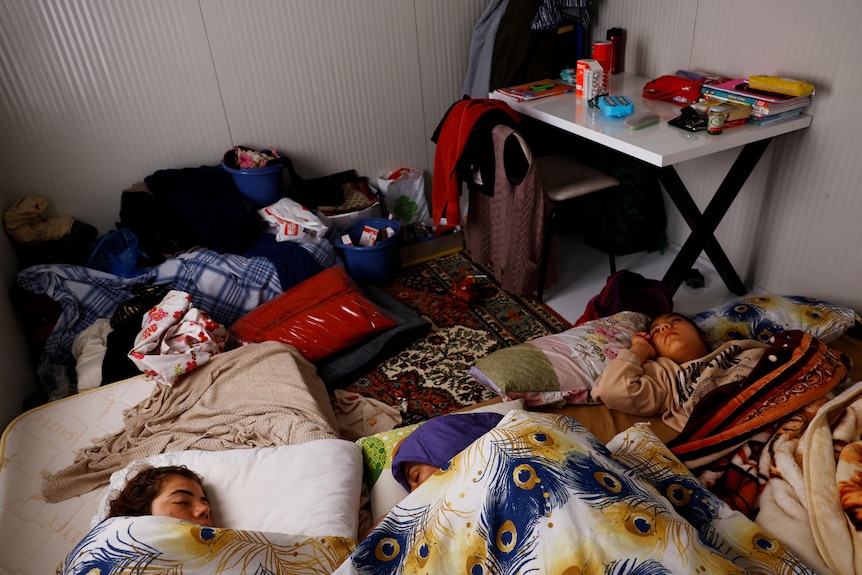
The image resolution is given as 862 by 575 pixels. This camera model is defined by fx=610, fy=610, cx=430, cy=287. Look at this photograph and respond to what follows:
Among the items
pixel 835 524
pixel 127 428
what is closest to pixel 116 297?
pixel 127 428

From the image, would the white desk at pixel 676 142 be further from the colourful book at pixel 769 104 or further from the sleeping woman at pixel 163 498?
the sleeping woman at pixel 163 498

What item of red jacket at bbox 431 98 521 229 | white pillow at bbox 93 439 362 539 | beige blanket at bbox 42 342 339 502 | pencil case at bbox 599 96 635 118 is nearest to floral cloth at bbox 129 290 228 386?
beige blanket at bbox 42 342 339 502

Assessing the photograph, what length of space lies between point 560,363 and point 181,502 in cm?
124

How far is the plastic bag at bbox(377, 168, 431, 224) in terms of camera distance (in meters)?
3.40

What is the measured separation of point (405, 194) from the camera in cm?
347

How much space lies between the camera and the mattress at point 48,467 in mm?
1640

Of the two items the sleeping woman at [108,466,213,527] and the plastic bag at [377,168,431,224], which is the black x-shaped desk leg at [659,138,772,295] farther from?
the sleeping woman at [108,466,213,527]

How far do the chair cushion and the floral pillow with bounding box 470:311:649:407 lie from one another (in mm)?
656

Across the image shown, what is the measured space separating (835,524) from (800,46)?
5.76ft

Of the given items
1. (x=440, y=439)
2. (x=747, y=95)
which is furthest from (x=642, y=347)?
(x=747, y=95)

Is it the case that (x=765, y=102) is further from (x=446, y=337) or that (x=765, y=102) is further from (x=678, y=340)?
(x=446, y=337)

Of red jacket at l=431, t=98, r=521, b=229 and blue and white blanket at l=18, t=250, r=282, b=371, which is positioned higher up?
red jacket at l=431, t=98, r=521, b=229

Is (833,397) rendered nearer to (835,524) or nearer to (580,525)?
(835,524)

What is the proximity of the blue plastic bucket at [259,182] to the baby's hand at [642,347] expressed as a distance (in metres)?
1.84
